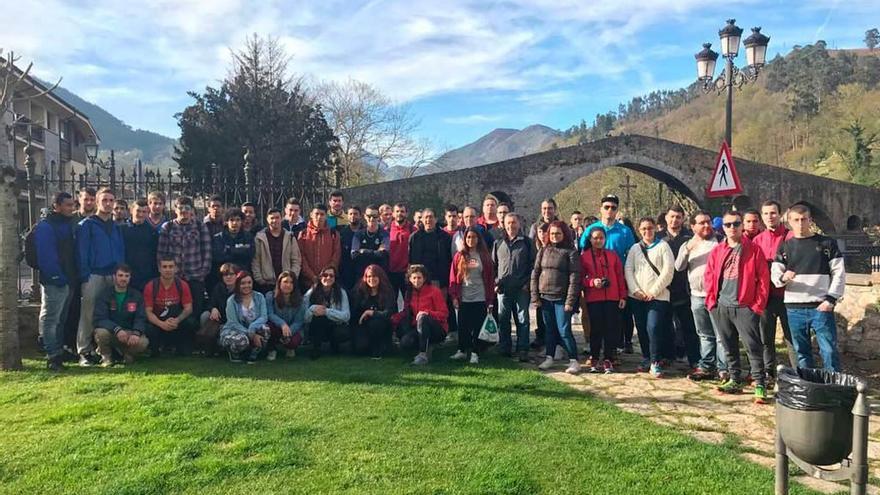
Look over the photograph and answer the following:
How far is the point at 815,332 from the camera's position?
16.3 feet

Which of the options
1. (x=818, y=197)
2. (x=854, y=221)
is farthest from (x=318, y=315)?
(x=854, y=221)

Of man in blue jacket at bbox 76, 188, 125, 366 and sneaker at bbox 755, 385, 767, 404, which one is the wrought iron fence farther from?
sneaker at bbox 755, 385, 767, 404

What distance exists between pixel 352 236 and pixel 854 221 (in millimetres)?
26785

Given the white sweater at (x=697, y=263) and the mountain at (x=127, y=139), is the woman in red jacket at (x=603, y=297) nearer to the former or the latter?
the white sweater at (x=697, y=263)

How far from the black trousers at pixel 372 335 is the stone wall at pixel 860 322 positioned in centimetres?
505

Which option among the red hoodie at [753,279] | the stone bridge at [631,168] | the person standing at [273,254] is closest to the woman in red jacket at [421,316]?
the person standing at [273,254]

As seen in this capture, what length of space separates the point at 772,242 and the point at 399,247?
4.04 m

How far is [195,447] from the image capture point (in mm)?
3797

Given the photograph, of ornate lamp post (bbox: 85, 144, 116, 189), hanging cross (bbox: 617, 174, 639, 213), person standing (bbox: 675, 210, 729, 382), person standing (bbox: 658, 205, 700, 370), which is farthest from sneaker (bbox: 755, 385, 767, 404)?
hanging cross (bbox: 617, 174, 639, 213)

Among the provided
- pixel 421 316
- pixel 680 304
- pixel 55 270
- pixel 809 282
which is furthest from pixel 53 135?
pixel 809 282

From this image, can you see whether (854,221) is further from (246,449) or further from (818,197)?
(246,449)

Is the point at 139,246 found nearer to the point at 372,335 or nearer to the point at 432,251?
the point at 372,335

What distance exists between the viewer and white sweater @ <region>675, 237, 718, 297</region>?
18.6 feet

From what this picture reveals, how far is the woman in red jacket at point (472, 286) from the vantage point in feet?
21.5
